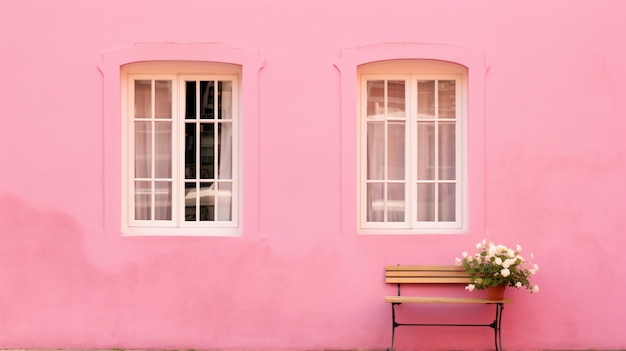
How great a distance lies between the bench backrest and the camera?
7.58 metres

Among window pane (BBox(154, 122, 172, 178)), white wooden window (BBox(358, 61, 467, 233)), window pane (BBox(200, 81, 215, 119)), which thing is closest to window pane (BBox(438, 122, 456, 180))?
white wooden window (BBox(358, 61, 467, 233))

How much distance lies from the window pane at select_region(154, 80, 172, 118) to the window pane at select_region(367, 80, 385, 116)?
1.98 metres

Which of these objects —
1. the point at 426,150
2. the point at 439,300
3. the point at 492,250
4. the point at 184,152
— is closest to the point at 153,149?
the point at 184,152

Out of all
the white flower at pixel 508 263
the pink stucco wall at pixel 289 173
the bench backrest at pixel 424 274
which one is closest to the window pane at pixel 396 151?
the pink stucco wall at pixel 289 173

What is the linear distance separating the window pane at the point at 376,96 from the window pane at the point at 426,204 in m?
0.90

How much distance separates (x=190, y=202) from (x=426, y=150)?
7.91 feet

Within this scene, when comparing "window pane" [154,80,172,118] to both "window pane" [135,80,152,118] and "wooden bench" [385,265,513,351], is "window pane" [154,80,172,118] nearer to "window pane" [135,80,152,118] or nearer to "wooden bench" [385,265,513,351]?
"window pane" [135,80,152,118]

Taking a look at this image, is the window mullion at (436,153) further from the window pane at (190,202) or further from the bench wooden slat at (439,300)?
the window pane at (190,202)

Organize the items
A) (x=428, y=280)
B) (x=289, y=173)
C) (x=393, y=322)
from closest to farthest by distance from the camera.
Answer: (x=393, y=322) < (x=428, y=280) < (x=289, y=173)

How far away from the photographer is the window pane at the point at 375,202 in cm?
796

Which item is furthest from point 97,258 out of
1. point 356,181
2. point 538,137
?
point 538,137

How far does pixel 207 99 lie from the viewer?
312 inches

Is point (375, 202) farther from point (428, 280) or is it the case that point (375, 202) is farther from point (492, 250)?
point (492, 250)

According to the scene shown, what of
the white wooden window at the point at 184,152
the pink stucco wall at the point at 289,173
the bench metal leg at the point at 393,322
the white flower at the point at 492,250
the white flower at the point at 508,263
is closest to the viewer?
the white flower at the point at 508,263
